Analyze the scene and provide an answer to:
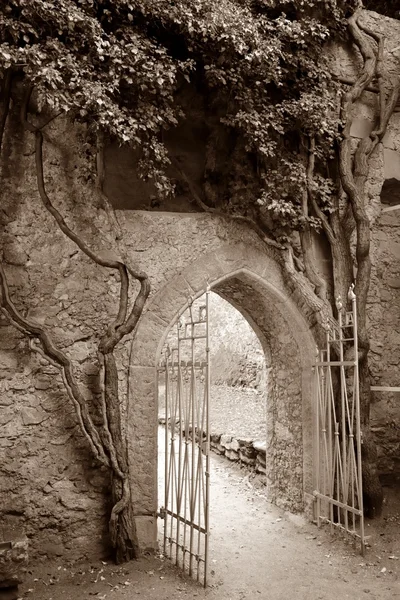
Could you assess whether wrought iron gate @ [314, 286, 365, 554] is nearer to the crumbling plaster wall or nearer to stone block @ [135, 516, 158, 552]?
the crumbling plaster wall

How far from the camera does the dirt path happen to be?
13.3 ft

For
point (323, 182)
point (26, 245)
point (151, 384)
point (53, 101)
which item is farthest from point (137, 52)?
point (151, 384)

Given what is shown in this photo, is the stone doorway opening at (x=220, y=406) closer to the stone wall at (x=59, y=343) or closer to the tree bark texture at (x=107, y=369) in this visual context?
the tree bark texture at (x=107, y=369)

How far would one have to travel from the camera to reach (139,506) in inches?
187

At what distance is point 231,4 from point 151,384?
11.2 ft

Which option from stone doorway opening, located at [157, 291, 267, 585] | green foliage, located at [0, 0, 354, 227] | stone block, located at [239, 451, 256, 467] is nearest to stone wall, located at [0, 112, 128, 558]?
green foliage, located at [0, 0, 354, 227]

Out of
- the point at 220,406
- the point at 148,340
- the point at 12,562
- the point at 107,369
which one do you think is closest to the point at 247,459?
the point at 220,406

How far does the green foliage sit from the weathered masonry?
41 cm

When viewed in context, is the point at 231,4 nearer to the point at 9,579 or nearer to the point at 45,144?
the point at 45,144

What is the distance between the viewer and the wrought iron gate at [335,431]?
4898mm

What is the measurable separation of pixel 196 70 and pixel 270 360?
2.98 meters

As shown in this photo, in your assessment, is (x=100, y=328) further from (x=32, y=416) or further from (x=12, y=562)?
(x=12, y=562)

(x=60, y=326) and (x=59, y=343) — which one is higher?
(x=60, y=326)

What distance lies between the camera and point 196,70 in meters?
5.41
